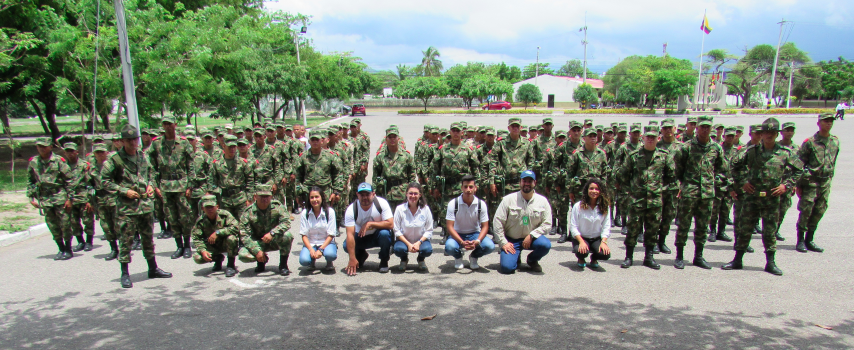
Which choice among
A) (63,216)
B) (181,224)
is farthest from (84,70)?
(181,224)

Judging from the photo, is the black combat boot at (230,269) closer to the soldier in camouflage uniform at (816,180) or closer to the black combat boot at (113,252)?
the black combat boot at (113,252)

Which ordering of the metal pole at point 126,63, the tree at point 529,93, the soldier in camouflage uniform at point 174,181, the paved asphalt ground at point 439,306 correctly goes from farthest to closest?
the tree at point 529,93
the metal pole at point 126,63
the soldier in camouflage uniform at point 174,181
the paved asphalt ground at point 439,306

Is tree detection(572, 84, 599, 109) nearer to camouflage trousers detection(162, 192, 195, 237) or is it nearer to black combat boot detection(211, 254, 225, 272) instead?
camouflage trousers detection(162, 192, 195, 237)

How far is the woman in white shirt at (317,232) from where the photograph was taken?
5891mm

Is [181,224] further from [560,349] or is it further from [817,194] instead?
[817,194]

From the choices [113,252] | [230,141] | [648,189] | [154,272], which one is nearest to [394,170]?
[230,141]

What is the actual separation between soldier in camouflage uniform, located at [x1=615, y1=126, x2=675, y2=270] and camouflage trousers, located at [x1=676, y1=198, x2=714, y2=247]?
281mm

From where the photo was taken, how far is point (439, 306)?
188 inches

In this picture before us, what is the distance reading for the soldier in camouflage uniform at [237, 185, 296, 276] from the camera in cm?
576

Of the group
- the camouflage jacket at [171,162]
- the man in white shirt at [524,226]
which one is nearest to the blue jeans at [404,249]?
the man in white shirt at [524,226]

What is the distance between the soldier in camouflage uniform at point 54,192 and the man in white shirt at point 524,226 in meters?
6.21

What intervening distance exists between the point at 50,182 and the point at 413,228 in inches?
211

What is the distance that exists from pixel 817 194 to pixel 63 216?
35.6 ft

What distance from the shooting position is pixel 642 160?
6004 millimetres
